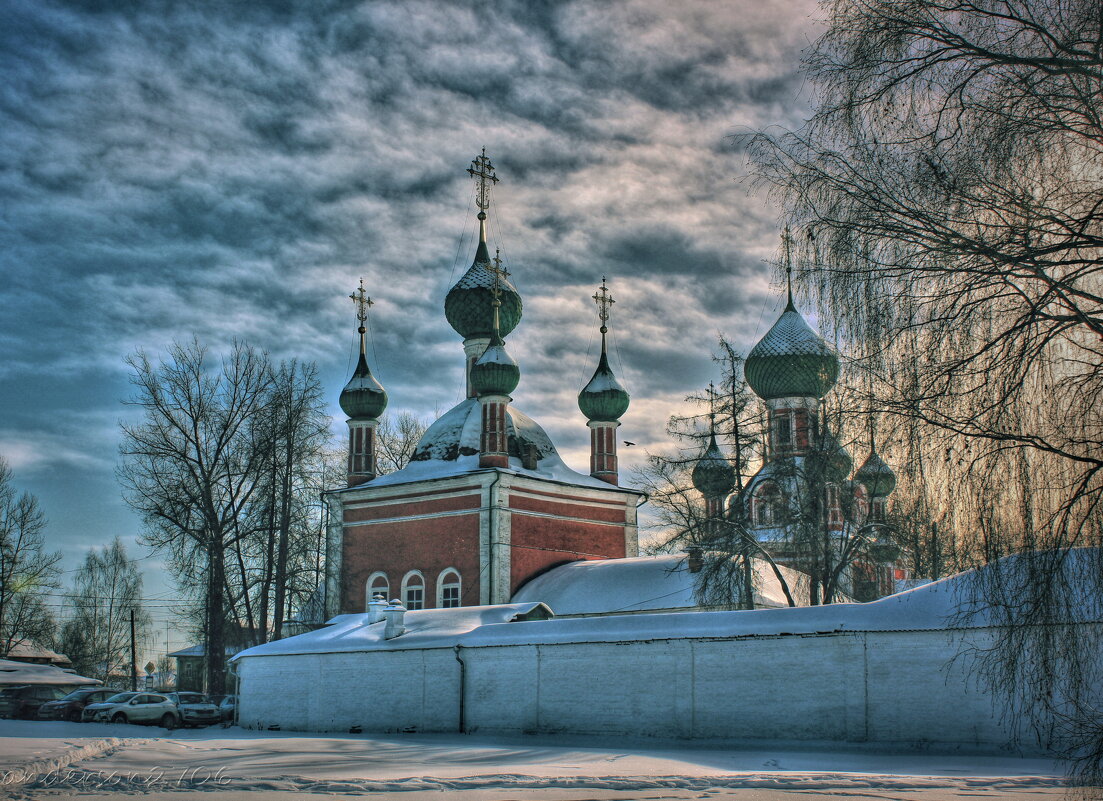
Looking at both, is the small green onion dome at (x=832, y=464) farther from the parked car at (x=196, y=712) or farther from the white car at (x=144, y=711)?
the white car at (x=144, y=711)

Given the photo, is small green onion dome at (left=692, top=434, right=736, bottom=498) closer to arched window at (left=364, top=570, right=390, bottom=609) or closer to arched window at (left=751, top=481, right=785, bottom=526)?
arched window at (left=751, top=481, right=785, bottom=526)

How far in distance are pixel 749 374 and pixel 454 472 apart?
891 cm

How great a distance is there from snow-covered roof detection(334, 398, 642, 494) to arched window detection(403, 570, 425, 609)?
8.93 ft

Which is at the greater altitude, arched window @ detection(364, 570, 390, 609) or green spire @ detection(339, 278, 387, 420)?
green spire @ detection(339, 278, 387, 420)

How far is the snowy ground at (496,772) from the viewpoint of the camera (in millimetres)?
10375

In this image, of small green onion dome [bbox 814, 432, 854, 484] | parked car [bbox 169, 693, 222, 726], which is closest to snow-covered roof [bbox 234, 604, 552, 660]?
parked car [bbox 169, 693, 222, 726]

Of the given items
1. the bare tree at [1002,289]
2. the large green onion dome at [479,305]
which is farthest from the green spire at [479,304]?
the bare tree at [1002,289]

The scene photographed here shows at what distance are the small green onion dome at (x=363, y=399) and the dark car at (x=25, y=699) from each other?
12.4 metres

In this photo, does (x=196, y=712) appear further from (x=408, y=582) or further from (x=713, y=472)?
(x=713, y=472)

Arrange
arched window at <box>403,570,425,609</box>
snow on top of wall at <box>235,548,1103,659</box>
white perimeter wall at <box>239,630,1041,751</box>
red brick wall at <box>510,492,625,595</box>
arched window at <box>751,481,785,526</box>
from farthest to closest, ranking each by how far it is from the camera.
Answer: arched window at <box>403,570,425,609</box> → red brick wall at <box>510,492,625,595</box> → arched window at <box>751,481,785,526</box> → snow on top of wall at <box>235,548,1103,659</box> → white perimeter wall at <box>239,630,1041,751</box>

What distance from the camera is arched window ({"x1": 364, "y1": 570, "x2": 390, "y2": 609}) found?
31281 mm

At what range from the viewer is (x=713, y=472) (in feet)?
82.1

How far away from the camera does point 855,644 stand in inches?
619

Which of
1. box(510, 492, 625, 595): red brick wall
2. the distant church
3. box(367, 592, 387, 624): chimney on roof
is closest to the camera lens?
box(367, 592, 387, 624): chimney on roof
